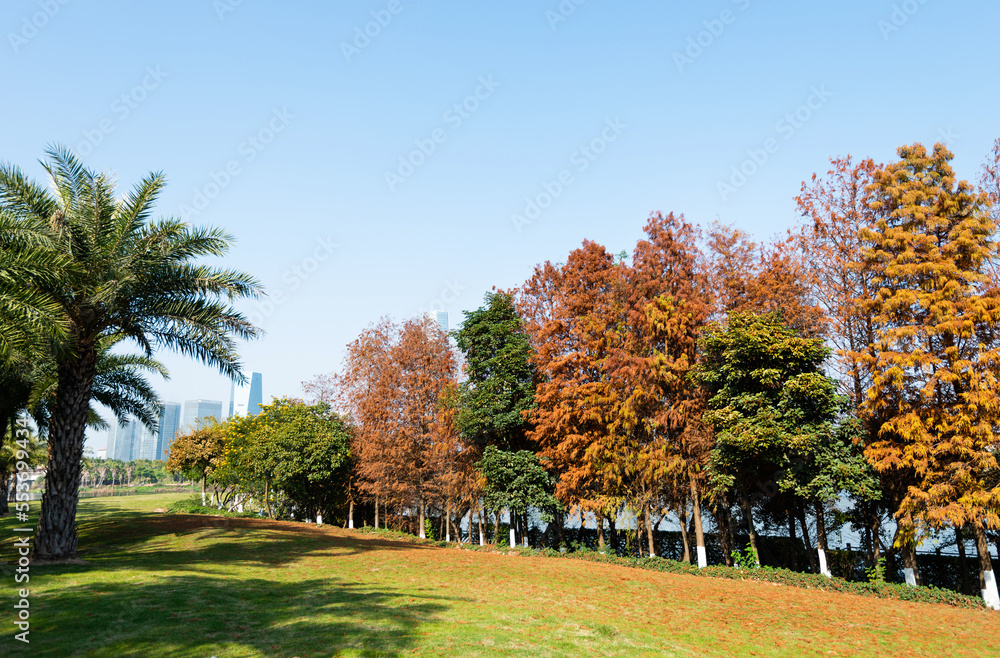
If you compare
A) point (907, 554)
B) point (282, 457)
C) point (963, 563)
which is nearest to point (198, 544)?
point (282, 457)

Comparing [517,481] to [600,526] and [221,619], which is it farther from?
[221,619]

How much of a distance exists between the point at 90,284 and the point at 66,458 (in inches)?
197

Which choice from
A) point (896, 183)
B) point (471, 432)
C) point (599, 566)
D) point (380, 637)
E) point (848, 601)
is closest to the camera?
point (380, 637)

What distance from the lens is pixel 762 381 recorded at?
20.6 meters

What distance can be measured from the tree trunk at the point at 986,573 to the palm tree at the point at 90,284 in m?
23.7

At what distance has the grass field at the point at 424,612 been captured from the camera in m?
9.64

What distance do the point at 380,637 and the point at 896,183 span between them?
2239cm

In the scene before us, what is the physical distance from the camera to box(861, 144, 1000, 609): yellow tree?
17.2 metres

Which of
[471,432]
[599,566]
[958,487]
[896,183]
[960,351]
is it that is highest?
[896,183]

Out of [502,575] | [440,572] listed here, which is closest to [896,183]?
[502,575]

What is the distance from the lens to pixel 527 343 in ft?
97.1

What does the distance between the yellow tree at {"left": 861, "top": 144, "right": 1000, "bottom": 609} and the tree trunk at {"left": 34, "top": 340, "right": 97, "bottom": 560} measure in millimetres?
24775

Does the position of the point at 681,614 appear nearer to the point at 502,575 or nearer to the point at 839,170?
the point at 502,575

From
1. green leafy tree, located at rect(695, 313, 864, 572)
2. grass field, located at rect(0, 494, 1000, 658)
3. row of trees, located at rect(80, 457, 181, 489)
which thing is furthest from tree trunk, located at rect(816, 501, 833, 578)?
row of trees, located at rect(80, 457, 181, 489)
